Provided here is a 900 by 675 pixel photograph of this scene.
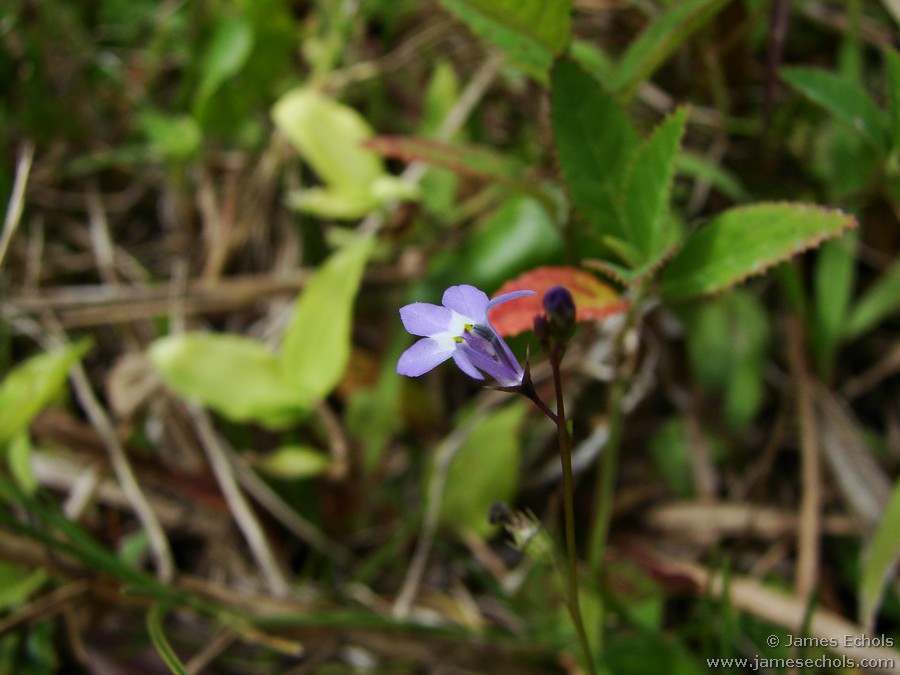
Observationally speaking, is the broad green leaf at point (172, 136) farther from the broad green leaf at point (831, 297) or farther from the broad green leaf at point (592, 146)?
the broad green leaf at point (831, 297)

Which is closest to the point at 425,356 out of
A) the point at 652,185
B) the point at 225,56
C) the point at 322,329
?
the point at 652,185

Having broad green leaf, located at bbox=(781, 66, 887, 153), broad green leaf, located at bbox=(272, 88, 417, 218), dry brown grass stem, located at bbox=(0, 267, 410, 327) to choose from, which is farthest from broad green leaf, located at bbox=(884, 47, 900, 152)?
dry brown grass stem, located at bbox=(0, 267, 410, 327)

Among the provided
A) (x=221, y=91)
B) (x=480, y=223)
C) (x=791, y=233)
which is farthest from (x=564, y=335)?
A: (x=221, y=91)

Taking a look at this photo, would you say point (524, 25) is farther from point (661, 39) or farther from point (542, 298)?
point (542, 298)

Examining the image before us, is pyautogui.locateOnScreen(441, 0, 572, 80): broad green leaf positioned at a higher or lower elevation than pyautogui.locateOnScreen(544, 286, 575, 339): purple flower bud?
higher

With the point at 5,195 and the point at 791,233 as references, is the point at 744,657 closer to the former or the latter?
the point at 791,233

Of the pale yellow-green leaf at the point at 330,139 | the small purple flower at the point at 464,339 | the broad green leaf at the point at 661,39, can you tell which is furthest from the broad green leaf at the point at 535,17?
the pale yellow-green leaf at the point at 330,139

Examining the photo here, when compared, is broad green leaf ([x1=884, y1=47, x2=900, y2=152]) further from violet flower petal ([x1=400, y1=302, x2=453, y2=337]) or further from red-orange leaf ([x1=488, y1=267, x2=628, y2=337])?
violet flower petal ([x1=400, y1=302, x2=453, y2=337])
